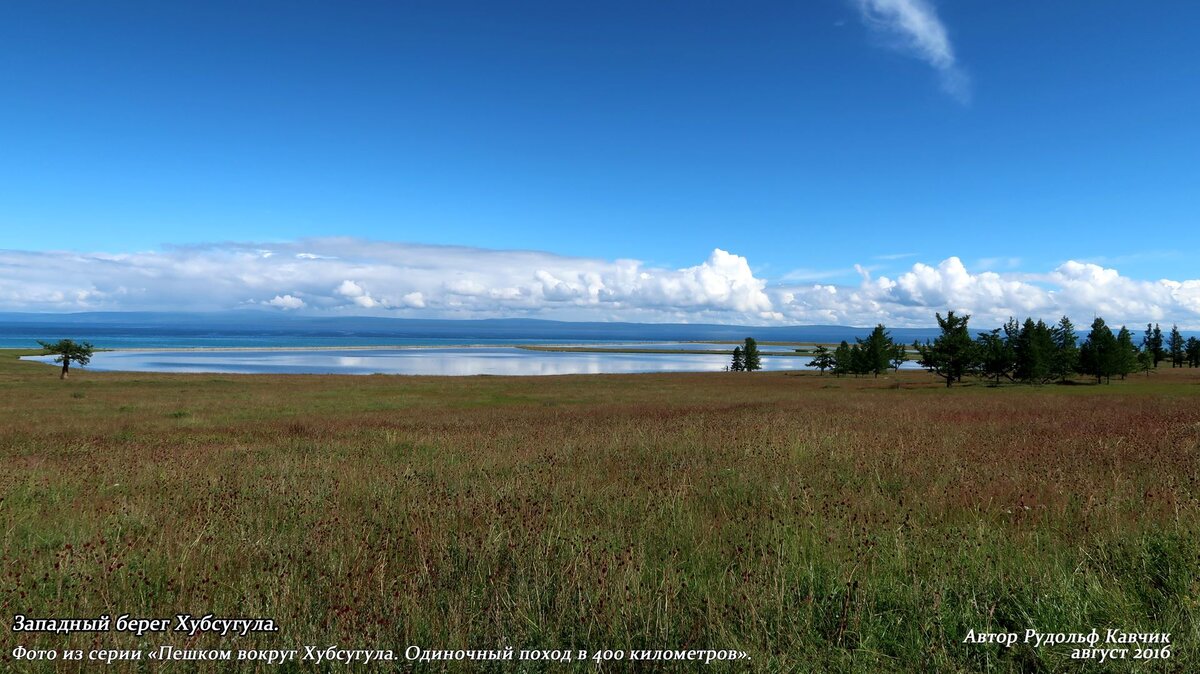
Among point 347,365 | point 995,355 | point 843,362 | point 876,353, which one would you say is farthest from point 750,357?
point 347,365

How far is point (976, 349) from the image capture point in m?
66.6

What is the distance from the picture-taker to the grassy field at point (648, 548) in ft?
Answer: 12.8

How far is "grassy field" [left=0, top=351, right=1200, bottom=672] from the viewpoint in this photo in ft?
12.8

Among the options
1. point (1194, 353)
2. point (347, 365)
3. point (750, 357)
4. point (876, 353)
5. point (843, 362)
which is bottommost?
point (347, 365)

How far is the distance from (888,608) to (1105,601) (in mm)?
1476

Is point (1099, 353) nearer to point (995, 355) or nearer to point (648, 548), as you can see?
point (995, 355)

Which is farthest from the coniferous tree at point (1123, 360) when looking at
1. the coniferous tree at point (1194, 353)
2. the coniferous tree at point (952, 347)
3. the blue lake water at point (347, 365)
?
the coniferous tree at point (1194, 353)

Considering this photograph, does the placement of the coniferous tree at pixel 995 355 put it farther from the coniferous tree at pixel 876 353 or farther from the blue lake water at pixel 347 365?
the blue lake water at pixel 347 365

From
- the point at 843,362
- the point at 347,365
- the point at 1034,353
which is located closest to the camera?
the point at 1034,353

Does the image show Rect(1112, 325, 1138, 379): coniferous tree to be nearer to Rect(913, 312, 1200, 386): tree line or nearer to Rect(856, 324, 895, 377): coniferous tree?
Rect(913, 312, 1200, 386): tree line

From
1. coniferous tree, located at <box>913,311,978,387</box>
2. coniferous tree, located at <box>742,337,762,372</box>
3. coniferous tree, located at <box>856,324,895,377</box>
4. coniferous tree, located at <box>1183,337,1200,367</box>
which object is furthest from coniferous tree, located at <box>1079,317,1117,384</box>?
coniferous tree, located at <box>1183,337,1200,367</box>

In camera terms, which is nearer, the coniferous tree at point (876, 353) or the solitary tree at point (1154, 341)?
the coniferous tree at point (876, 353)

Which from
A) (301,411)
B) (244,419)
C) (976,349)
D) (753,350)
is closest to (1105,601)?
(244,419)

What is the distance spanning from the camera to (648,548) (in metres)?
5.70
